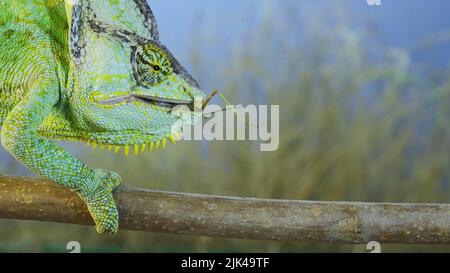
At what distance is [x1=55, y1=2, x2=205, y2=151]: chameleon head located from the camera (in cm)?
123

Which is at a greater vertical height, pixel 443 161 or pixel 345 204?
pixel 443 161

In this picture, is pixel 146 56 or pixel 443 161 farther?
pixel 443 161

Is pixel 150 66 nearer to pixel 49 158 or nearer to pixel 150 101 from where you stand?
pixel 150 101

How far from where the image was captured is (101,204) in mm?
1190

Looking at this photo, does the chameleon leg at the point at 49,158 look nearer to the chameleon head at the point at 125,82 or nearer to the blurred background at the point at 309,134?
the chameleon head at the point at 125,82

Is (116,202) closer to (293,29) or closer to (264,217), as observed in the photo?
(264,217)

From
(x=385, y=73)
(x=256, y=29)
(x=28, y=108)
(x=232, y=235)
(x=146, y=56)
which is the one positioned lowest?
(x=232, y=235)

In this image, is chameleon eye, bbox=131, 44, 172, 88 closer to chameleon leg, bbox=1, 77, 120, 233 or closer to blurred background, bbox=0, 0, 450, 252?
chameleon leg, bbox=1, 77, 120, 233

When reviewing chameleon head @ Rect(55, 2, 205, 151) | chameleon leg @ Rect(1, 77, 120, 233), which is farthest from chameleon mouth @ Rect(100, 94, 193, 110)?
chameleon leg @ Rect(1, 77, 120, 233)

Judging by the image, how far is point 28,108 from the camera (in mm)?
1153

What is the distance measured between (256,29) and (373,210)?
156 centimetres

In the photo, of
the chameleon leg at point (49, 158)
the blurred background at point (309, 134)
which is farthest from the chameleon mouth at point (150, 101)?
the blurred background at point (309, 134)
